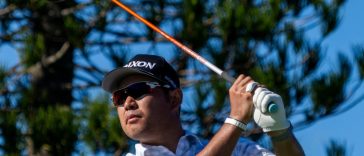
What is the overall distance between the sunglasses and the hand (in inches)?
16.9

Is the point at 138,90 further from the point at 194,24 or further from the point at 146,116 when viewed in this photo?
the point at 194,24

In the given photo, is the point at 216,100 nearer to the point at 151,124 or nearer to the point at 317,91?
the point at 317,91

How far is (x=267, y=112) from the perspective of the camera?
12.7 feet

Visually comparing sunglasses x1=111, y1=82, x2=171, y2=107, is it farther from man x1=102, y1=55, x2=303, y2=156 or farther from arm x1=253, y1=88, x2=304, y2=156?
arm x1=253, y1=88, x2=304, y2=156

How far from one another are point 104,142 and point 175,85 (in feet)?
19.8

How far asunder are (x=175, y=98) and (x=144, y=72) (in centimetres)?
16

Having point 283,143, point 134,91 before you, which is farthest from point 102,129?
point 283,143

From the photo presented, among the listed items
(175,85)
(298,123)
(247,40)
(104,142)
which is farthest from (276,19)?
(175,85)

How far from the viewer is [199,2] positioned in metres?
10.7

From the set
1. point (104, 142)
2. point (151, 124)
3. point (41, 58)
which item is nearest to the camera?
point (151, 124)

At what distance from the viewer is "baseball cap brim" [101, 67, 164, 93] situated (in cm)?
430

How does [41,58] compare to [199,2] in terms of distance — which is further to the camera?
[41,58]

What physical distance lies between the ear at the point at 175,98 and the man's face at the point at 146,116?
1.2 inches

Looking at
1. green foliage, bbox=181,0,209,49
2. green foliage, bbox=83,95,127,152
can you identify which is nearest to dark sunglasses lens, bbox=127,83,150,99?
green foliage, bbox=83,95,127,152
